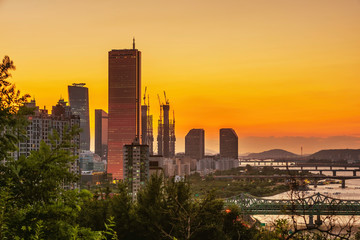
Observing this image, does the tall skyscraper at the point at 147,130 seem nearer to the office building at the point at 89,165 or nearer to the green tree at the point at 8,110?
the office building at the point at 89,165

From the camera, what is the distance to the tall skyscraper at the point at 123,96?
17350 centimetres

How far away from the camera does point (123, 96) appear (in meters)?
176

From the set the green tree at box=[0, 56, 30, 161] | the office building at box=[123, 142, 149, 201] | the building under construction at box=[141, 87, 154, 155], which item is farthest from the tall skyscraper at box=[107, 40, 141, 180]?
the green tree at box=[0, 56, 30, 161]

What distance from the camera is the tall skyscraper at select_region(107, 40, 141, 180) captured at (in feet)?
569

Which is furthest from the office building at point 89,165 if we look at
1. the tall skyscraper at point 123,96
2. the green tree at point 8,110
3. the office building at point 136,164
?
the green tree at point 8,110

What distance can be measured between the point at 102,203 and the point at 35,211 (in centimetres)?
1025

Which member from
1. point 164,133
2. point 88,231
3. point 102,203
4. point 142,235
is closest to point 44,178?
point 88,231

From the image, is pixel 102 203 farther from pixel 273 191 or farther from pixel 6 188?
pixel 273 191

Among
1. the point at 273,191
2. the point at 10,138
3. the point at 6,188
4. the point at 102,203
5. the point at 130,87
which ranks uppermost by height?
the point at 130,87

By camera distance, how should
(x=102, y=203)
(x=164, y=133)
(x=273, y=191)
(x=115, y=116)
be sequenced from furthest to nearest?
(x=164, y=133) < (x=115, y=116) < (x=273, y=191) < (x=102, y=203)

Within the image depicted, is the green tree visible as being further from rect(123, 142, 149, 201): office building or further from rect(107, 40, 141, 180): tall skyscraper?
rect(107, 40, 141, 180): tall skyscraper

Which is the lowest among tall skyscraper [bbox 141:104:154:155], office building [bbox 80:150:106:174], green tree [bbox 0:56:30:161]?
office building [bbox 80:150:106:174]

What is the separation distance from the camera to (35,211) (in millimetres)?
6406

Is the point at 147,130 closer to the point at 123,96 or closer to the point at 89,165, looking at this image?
the point at 123,96
